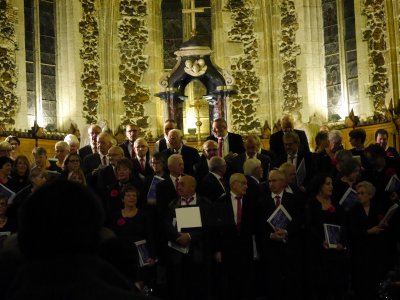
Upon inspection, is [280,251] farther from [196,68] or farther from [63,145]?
[196,68]

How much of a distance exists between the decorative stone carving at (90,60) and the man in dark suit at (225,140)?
5818 millimetres

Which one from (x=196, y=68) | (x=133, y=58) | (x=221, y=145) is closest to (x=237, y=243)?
(x=221, y=145)

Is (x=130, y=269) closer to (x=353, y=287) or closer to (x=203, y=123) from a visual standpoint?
(x=353, y=287)

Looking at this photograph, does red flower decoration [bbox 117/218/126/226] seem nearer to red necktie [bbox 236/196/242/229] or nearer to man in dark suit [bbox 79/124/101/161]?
red necktie [bbox 236/196/242/229]

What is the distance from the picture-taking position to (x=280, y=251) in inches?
311

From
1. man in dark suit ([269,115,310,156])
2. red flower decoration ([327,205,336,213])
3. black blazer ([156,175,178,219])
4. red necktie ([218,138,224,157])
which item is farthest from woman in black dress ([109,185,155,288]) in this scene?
man in dark suit ([269,115,310,156])

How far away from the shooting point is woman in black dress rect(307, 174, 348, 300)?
7832 millimetres

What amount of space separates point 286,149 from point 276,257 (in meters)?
1.86

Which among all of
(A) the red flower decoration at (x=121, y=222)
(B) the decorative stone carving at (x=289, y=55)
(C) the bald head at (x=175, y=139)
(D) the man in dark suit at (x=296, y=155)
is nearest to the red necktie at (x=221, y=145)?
(C) the bald head at (x=175, y=139)

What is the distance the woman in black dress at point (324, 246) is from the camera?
7.83 meters

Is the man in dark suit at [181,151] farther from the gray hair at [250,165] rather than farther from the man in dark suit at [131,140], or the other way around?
the gray hair at [250,165]

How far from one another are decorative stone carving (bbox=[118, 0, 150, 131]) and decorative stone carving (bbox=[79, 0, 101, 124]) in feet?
1.60

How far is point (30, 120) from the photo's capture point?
15.6m

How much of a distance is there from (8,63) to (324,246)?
8.99 meters
